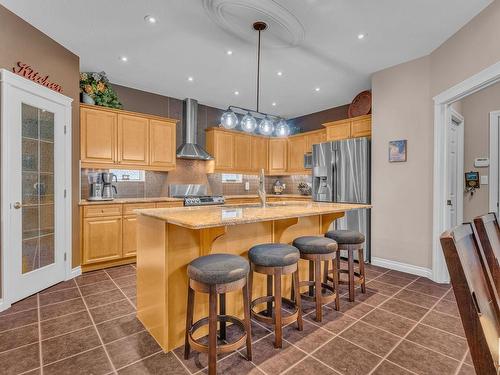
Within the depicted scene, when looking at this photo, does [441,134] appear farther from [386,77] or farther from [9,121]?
[9,121]

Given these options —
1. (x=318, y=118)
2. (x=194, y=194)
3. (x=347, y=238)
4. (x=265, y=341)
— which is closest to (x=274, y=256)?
(x=265, y=341)

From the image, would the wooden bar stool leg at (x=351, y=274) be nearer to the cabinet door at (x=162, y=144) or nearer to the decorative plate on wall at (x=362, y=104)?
the decorative plate on wall at (x=362, y=104)

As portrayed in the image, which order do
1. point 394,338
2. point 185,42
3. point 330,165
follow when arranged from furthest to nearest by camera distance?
1. point 330,165
2. point 185,42
3. point 394,338

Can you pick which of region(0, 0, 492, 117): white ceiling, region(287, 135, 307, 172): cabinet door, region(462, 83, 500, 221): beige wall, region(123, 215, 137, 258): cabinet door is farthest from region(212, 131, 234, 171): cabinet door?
region(462, 83, 500, 221): beige wall

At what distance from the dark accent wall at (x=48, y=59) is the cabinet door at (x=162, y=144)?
43.5 inches

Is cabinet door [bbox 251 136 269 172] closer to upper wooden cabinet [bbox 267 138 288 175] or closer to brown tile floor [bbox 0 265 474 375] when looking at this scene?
upper wooden cabinet [bbox 267 138 288 175]

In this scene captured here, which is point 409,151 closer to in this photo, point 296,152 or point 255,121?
point 255,121

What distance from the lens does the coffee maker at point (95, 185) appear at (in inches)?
161

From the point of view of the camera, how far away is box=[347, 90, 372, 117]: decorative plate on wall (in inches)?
173

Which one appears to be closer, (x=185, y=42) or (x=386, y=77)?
(x=185, y=42)

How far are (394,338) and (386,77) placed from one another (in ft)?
11.1

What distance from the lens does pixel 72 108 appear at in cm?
350

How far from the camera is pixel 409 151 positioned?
3.59 meters

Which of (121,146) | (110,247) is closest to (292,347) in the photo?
(110,247)
